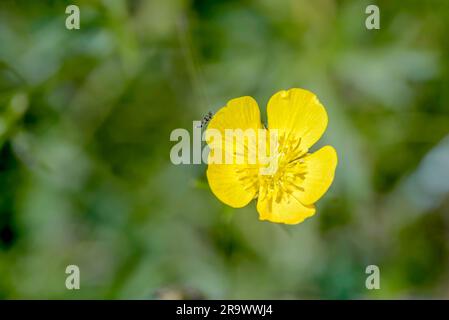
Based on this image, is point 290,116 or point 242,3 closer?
point 290,116

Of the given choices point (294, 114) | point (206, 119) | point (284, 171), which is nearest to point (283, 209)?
point (284, 171)

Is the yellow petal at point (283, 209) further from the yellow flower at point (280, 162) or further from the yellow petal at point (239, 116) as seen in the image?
the yellow petal at point (239, 116)

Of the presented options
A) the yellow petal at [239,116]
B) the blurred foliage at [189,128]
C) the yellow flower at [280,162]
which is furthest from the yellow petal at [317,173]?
the blurred foliage at [189,128]

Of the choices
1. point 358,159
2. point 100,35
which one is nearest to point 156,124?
point 100,35

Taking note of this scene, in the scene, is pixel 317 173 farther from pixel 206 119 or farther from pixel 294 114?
pixel 206 119

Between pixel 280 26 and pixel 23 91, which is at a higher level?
pixel 280 26

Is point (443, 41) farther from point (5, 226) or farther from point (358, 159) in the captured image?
point (5, 226)

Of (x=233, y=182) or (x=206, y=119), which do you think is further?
(x=206, y=119)

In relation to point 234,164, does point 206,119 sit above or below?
above
